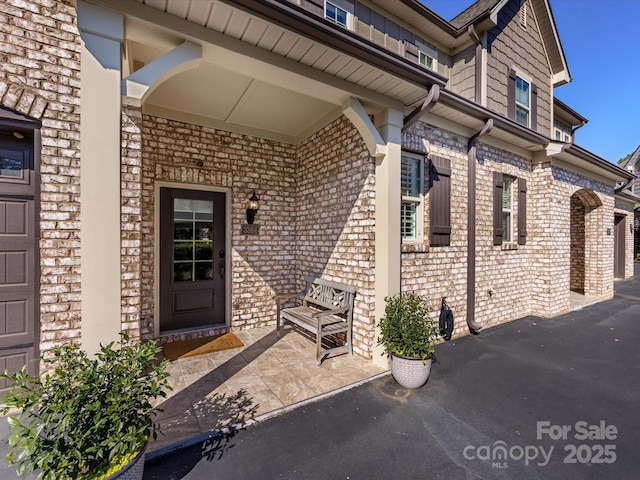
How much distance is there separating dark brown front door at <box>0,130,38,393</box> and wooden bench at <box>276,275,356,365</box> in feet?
8.33

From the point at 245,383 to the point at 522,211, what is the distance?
19.1 feet

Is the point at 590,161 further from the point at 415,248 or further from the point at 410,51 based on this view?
the point at 415,248

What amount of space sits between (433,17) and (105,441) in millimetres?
6963

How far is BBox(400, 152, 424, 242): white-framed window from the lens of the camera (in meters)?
4.13

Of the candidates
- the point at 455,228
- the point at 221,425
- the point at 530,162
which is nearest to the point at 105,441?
the point at 221,425

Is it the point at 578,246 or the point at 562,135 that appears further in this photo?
the point at 562,135

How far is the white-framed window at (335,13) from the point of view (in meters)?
4.39

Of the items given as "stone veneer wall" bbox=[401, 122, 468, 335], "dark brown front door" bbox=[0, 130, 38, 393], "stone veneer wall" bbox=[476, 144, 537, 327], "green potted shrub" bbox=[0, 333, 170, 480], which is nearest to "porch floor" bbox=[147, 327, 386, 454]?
"green potted shrub" bbox=[0, 333, 170, 480]

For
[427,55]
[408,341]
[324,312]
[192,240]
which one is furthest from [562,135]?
[192,240]

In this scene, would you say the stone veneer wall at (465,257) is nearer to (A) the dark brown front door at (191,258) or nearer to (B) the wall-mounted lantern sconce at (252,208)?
(B) the wall-mounted lantern sconce at (252,208)

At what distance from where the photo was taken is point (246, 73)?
2.79 m

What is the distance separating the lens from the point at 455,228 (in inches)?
179

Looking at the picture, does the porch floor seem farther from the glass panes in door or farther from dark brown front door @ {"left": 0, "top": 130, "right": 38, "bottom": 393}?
the glass panes in door

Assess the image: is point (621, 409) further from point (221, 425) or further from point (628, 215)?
point (628, 215)
